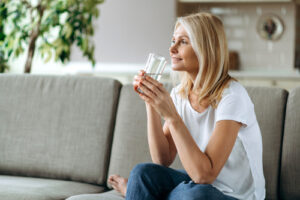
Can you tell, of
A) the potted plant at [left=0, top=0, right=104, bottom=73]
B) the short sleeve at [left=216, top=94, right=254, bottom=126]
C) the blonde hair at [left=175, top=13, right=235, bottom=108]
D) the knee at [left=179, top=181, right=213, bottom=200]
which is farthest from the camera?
the potted plant at [left=0, top=0, right=104, bottom=73]

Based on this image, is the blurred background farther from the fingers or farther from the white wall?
the fingers

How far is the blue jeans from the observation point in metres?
1.52

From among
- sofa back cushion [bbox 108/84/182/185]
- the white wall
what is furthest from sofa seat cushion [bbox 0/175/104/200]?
the white wall

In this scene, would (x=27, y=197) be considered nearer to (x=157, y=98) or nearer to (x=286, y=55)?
(x=157, y=98)

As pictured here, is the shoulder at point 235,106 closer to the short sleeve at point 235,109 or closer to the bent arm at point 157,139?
the short sleeve at point 235,109

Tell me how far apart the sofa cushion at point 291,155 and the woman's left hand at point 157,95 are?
24.6 inches

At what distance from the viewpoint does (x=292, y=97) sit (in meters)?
1.97

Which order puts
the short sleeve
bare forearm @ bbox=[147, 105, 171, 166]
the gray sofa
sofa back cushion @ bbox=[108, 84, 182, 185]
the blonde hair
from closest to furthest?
1. the short sleeve
2. the blonde hair
3. bare forearm @ bbox=[147, 105, 171, 166]
4. the gray sofa
5. sofa back cushion @ bbox=[108, 84, 182, 185]

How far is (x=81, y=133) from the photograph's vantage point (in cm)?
224

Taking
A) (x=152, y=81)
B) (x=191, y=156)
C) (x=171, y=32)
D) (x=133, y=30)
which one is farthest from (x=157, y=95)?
(x=133, y=30)

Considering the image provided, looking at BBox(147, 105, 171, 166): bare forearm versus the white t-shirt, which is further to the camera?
BBox(147, 105, 171, 166): bare forearm

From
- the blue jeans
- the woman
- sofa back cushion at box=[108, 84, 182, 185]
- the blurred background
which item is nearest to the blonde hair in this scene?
the woman

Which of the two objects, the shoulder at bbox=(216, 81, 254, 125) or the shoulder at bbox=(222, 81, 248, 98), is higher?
the shoulder at bbox=(222, 81, 248, 98)

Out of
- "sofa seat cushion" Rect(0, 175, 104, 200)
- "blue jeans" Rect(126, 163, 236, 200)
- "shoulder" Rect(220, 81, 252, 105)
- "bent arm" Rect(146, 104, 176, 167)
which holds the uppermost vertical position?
"shoulder" Rect(220, 81, 252, 105)
